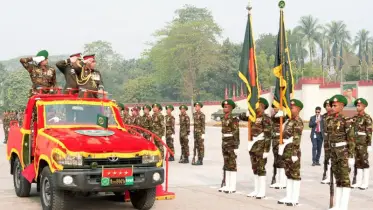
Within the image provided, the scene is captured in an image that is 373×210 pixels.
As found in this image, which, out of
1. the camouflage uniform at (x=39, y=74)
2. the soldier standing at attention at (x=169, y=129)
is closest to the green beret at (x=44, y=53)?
the camouflage uniform at (x=39, y=74)

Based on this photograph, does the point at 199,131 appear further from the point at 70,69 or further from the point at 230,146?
the point at 70,69

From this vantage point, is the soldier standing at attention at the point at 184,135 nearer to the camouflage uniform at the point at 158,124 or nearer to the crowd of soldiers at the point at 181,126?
the crowd of soldiers at the point at 181,126

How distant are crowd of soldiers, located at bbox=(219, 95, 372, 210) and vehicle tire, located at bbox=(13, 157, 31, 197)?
3.89 m

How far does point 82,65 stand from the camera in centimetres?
1101

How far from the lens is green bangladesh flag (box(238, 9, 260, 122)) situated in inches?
443

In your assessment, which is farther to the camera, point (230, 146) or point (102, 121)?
point (230, 146)

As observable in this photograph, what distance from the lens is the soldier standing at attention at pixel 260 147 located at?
10.6m

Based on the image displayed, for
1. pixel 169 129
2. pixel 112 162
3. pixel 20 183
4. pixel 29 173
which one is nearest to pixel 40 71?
pixel 20 183

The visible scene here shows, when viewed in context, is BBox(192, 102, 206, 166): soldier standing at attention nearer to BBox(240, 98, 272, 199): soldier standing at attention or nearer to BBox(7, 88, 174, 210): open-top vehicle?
BBox(240, 98, 272, 199): soldier standing at attention

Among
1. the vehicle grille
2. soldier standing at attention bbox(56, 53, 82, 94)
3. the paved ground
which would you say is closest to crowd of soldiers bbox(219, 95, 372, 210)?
the paved ground

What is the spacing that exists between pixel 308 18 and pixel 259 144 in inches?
3727

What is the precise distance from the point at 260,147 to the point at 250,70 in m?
1.74

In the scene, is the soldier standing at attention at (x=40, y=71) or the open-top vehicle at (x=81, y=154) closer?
the open-top vehicle at (x=81, y=154)

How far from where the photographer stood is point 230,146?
37.0 ft
